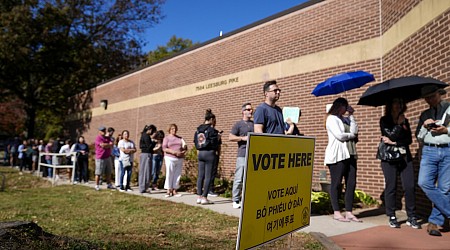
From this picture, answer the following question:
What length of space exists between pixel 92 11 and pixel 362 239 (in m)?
25.8

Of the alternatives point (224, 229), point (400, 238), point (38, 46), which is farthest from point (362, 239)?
point (38, 46)

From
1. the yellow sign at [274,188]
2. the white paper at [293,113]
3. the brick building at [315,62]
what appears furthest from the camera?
the white paper at [293,113]

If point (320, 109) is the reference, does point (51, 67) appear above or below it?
above

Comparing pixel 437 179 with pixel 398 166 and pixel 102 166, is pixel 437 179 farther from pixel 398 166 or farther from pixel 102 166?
pixel 102 166

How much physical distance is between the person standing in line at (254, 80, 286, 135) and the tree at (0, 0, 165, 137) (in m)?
19.2

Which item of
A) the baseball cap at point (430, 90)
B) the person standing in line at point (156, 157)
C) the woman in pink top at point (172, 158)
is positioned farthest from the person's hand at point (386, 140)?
the person standing in line at point (156, 157)

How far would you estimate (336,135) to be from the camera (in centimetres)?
501

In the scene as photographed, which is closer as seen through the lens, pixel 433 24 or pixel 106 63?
pixel 433 24

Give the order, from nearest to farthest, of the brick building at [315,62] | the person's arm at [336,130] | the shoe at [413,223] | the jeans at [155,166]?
1. the shoe at [413,223]
2. the person's arm at [336,130]
3. the brick building at [315,62]
4. the jeans at [155,166]

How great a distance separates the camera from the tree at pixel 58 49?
20266mm

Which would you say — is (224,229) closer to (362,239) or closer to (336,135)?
(362,239)

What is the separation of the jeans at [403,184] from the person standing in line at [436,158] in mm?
287

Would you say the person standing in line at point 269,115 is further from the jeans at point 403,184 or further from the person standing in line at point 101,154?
the person standing in line at point 101,154

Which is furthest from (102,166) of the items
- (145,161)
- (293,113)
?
(293,113)
